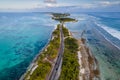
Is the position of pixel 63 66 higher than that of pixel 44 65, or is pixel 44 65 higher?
pixel 44 65

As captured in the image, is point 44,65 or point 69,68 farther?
point 44,65

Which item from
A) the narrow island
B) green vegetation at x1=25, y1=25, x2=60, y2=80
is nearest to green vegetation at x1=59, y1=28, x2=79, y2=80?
the narrow island

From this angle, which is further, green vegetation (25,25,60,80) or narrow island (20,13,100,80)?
narrow island (20,13,100,80)

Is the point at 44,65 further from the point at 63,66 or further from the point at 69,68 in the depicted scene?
the point at 69,68

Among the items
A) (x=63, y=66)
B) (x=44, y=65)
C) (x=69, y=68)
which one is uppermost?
(x=44, y=65)

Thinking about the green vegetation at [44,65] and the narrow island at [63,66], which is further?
the narrow island at [63,66]

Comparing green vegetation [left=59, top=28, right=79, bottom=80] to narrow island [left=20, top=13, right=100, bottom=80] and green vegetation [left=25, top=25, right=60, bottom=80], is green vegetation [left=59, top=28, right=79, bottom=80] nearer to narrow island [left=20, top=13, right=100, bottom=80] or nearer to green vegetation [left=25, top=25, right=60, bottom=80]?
narrow island [left=20, top=13, right=100, bottom=80]

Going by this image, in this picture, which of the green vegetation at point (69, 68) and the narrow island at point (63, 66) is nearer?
the green vegetation at point (69, 68)

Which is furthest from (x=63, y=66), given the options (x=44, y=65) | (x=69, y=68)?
(x=44, y=65)

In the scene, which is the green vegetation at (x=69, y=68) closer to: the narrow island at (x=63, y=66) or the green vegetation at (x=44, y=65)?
the narrow island at (x=63, y=66)

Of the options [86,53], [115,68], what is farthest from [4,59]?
[115,68]

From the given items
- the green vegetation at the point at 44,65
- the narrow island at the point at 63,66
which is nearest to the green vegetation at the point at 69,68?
the narrow island at the point at 63,66
